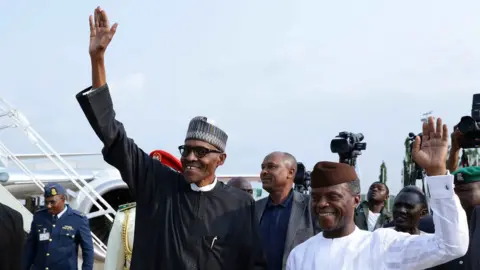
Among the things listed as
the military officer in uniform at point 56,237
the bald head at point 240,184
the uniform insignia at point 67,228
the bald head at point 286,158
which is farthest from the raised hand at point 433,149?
the uniform insignia at point 67,228

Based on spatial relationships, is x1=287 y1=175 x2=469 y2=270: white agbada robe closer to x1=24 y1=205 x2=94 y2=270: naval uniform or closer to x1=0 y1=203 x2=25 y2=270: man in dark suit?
x1=0 y1=203 x2=25 y2=270: man in dark suit

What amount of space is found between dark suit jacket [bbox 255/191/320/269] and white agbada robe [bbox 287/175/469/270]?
4.55 ft

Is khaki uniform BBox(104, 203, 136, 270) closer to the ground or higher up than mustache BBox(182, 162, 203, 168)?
closer to the ground

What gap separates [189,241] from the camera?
3.57 meters

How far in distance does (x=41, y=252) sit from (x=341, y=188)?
554cm

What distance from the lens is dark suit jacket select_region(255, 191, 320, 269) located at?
4.70 metres

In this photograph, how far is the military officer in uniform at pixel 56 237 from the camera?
25.3ft

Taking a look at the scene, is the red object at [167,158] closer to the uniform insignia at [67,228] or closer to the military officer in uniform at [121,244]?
the military officer in uniform at [121,244]

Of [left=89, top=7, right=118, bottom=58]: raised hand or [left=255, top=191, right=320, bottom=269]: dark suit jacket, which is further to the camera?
[left=255, top=191, right=320, bottom=269]: dark suit jacket

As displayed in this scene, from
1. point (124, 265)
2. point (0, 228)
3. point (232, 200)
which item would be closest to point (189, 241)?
point (232, 200)

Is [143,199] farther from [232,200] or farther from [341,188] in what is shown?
[341,188]

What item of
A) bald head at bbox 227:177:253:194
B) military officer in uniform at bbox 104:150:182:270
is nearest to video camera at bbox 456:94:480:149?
military officer in uniform at bbox 104:150:182:270

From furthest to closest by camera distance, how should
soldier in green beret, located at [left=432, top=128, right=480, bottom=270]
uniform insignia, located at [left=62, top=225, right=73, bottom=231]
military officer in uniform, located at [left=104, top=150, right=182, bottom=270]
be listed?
uniform insignia, located at [left=62, top=225, right=73, bottom=231] → military officer in uniform, located at [left=104, top=150, right=182, bottom=270] → soldier in green beret, located at [left=432, top=128, right=480, bottom=270]

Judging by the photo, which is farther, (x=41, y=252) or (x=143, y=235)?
(x=41, y=252)
